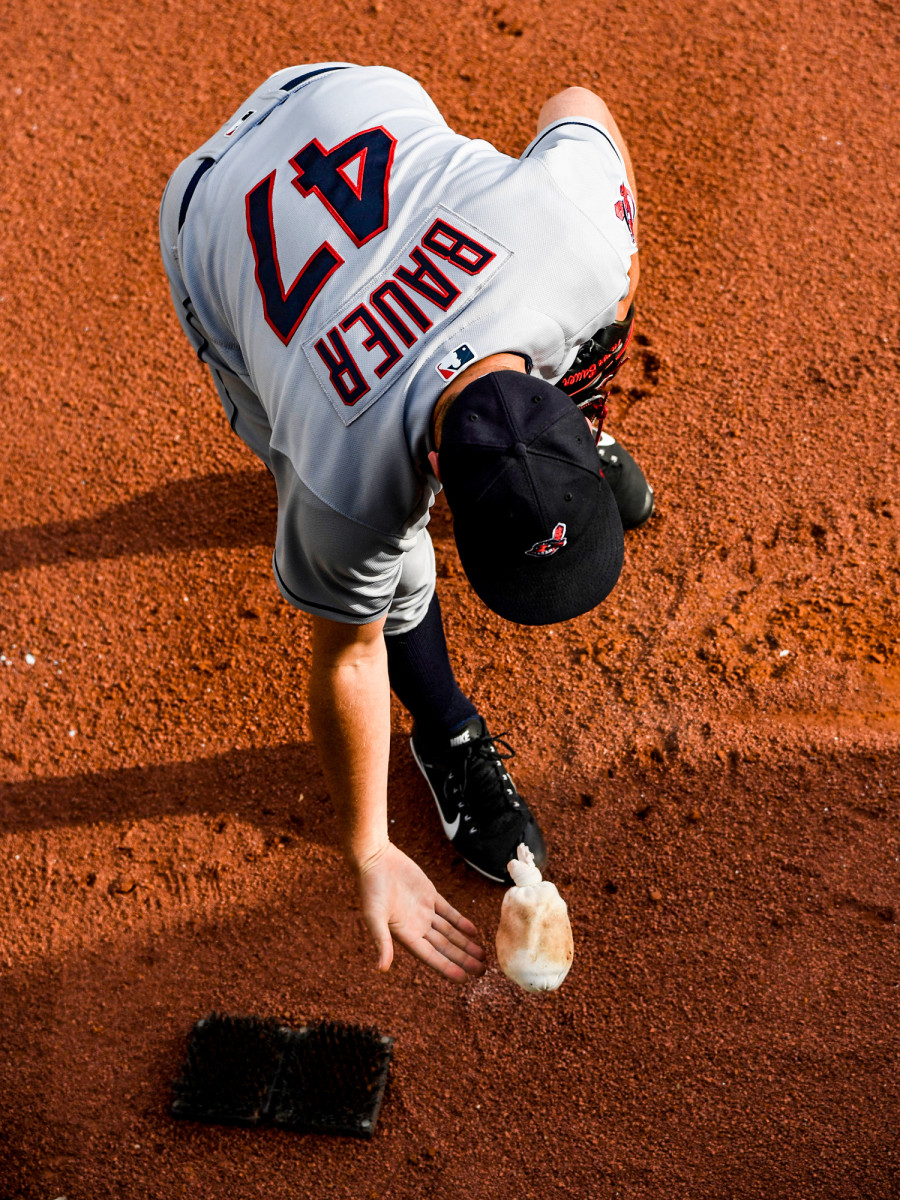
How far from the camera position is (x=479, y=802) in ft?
8.84

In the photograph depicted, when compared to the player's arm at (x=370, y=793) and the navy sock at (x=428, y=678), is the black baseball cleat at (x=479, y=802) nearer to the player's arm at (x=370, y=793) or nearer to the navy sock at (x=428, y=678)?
the navy sock at (x=428, y=678)

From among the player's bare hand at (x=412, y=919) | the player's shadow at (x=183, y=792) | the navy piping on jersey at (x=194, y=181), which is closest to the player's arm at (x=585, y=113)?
the navy piping on jersey at (x=194, y=181)

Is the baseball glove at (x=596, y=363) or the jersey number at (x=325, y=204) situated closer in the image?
the jersey number at (x=325, y=204)

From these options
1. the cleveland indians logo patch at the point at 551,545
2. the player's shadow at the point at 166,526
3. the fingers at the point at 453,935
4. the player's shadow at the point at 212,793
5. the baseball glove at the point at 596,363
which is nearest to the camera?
the cleveland indians logo patch at the point at 551,545

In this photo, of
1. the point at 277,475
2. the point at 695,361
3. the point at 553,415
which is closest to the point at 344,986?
the point at 277,475

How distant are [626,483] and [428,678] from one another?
39.1 inches

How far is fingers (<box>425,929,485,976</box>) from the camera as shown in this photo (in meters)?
2.02

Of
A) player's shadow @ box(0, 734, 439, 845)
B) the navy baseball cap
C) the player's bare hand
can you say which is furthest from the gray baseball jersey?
player's shadow @ box(0, 734, 439, 845)

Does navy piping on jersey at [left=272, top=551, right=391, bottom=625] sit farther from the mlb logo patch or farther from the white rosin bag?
the white rosin bag

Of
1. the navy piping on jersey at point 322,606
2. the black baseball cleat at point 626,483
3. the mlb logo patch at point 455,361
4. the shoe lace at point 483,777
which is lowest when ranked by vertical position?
the shoe lace at point 483,777

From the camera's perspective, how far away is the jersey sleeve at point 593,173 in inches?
66.9

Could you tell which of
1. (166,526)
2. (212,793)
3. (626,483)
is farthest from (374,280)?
(166,526)

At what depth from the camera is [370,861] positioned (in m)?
1.94

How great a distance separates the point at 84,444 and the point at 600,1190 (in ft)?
10.2
